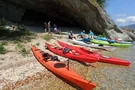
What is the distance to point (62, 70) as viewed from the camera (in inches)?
355

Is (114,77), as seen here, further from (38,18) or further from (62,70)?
(38,18)

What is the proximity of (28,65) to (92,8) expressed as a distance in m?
15.5

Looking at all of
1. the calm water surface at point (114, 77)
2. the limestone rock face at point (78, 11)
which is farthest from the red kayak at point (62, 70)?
the limestone rock face at point (78, 11)

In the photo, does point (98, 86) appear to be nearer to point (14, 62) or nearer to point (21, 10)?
point (14, 62)

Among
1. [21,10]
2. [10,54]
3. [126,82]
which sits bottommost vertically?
[126,82]

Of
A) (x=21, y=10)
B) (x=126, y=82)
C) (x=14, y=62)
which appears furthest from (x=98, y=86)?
(x=21, y=10)

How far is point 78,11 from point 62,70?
646 inches

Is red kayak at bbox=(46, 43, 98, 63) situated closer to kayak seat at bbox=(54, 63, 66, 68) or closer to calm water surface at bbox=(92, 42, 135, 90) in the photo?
calm water surface at bbox=(92, 42, 135, 90)

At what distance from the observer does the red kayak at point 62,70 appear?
7.55m

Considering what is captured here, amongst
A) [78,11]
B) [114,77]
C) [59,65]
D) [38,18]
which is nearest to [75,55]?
[59,65]

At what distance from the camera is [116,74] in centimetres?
1048

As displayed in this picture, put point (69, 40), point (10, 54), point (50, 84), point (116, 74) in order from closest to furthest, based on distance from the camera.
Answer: point (50, 84), point (116, 74), point (10, 54), point (69, 40)

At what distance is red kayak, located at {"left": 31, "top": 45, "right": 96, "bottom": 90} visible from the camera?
7550mm

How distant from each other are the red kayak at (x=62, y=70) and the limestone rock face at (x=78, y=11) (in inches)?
478
